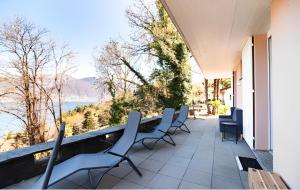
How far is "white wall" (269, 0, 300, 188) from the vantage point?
205 cm

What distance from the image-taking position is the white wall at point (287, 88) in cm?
205

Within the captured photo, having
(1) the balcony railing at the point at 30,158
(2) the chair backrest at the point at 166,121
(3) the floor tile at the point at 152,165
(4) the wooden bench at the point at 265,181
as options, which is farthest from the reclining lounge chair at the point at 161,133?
(4) the wooden bench at the point at 265,181

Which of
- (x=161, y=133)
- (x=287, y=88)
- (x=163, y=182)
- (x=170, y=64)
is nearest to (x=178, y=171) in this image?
(x=163, y=182)

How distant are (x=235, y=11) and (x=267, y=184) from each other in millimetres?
2709

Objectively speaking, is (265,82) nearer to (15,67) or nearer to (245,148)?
(245,148)

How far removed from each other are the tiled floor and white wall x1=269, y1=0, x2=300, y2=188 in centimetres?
73

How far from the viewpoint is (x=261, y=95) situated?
4305 millimetres

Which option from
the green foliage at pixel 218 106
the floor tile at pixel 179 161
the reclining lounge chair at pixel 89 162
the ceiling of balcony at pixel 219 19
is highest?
the ceiling of balcony at pixel 219 19

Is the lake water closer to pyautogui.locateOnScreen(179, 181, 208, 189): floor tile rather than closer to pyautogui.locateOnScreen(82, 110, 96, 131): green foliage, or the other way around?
pyautogui.locateOnScreen(82, 110, 96, 131): green foliage

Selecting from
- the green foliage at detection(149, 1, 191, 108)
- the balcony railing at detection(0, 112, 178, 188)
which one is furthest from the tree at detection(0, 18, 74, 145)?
the green foliage at detection(149, 1, 191, 108)

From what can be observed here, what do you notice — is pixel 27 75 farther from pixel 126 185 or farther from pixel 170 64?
pixel 170 64

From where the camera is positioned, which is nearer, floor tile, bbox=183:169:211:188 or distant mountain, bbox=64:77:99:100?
floor tile, bbox=183:169:211:188

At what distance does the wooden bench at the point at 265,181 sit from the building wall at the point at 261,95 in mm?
1926

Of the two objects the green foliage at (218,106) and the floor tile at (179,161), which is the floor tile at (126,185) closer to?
the floor tile at (179,161)
